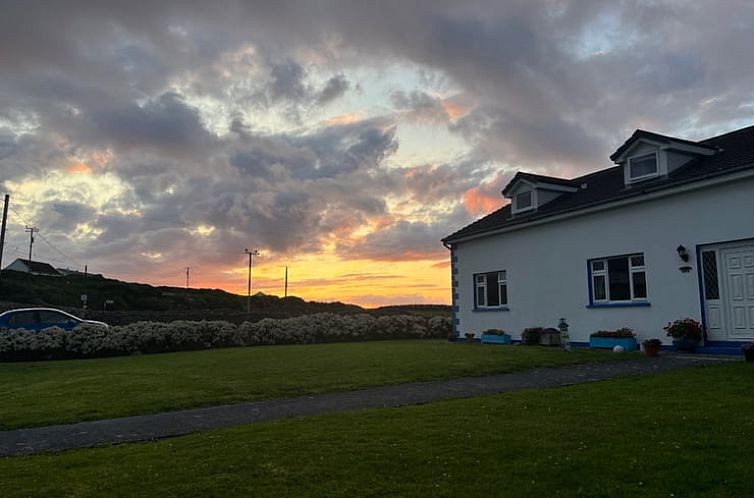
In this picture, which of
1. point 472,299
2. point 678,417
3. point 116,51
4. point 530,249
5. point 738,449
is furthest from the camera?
point 472,299

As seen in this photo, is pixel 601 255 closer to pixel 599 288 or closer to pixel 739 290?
pixel 599 288

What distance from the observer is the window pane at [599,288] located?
17284mm

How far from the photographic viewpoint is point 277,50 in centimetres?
1470

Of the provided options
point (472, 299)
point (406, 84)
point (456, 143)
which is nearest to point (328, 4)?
point (406, 84)

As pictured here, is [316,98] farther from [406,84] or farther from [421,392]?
[421,392]

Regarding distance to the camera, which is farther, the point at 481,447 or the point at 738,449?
the point at 481,447

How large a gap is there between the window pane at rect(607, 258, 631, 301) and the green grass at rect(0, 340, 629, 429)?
243 centimetres

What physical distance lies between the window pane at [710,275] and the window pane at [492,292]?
856 centimetres

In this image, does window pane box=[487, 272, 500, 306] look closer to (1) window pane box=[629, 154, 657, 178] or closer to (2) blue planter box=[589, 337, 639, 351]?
(2) blue planter box=[589, 337, 639, 351]

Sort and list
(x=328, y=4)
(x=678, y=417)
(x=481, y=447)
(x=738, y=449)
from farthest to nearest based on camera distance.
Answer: (x=328, y=4) < (x=678, y=417) < (x=481, y=447) < (x=738, y=449)

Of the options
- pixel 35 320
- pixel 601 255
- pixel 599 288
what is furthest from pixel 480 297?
pixel 35 320

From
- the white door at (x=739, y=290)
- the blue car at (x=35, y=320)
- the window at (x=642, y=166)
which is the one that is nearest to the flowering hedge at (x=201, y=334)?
the blue car at (x=35, y=320)

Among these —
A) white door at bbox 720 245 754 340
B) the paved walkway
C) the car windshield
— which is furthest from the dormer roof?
the car windshield

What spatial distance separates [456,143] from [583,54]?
14.8 ft
